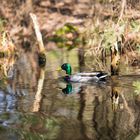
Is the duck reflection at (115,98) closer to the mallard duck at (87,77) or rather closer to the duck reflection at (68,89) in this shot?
the mallard duck at (87,77)

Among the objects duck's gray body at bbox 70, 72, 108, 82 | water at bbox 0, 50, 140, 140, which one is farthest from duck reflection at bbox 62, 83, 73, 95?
duck's gray body at bbox 70, 72, 108, 82

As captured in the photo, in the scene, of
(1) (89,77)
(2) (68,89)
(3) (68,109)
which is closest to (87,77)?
(1) (89,77)

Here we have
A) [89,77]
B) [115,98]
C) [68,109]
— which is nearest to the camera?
[68,109]

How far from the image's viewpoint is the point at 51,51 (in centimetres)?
2333

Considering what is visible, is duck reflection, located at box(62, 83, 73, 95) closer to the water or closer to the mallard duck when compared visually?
the water

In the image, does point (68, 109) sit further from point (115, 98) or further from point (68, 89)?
point (68, 89)

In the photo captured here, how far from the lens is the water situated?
9.41m

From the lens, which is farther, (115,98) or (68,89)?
(68,89)

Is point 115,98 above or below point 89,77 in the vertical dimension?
below

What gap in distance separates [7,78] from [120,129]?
22.1 feet

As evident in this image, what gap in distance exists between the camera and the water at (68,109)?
370 inches

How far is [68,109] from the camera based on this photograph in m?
11.2

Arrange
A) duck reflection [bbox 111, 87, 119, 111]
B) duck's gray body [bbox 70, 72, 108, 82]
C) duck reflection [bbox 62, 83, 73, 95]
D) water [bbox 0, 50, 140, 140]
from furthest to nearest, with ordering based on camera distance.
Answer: duck's gray body [bbox 70, 72, 108, 82], duck reflection [bbox 62, 83, 73, 95], duck reflection [bbox 111, 87, 119, 111], water [bbox 0, 50, 140, 140]

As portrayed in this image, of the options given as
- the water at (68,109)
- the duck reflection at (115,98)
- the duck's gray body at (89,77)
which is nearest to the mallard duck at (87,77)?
the duck's gray body at (89,77)
